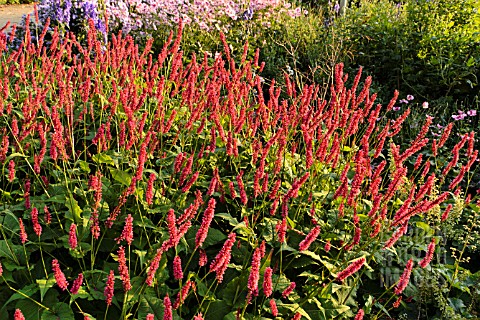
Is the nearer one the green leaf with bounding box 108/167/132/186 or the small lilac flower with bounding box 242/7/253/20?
the green leaf with bounding box 108/167/132/186

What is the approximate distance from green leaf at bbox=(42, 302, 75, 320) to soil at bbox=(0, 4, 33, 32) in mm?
13109

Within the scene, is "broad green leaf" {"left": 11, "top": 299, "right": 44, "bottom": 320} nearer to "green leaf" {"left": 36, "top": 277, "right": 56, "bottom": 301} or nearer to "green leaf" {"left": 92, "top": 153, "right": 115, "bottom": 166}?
"green leaf" {"left": 36, "top": 277, "right": 56, "bottom": 301}

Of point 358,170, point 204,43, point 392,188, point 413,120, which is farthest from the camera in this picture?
point 204,43

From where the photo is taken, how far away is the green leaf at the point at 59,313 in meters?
2.16

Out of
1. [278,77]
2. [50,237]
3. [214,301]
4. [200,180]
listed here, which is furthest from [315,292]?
[278,77]

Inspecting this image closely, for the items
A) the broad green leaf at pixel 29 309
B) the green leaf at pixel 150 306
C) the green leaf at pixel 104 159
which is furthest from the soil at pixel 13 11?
the green leaf at pixel 150 306

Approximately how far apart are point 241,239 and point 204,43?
4.74 m

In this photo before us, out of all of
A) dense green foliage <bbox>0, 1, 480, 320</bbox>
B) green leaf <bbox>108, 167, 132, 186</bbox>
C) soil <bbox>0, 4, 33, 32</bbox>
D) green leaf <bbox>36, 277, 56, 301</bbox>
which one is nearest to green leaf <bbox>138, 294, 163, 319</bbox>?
dense green foliage <bbox>0, 1, 480, 320</bbox>

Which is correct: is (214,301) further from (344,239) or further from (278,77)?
(278,77)

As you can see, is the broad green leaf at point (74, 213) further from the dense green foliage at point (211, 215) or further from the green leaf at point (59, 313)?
the green leaf at point (59, 313)

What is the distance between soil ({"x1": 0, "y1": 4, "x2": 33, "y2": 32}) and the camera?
14587 mm

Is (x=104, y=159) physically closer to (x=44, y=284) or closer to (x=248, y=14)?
(x=44, y=284)

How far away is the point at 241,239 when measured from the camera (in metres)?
2.74

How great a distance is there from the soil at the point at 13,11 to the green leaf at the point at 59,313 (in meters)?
13.1
